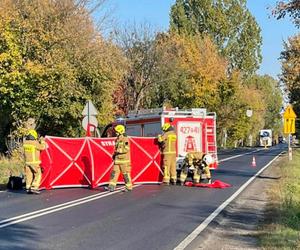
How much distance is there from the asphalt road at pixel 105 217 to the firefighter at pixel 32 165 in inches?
14.6

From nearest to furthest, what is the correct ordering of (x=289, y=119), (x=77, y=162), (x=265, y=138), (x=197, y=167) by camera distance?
(x=77, y=162)
(x=197, y=167)
(x=289, y=119)
(x=265, y=138)

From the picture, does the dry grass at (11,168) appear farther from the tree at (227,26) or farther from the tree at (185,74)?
the tree at (227,26)

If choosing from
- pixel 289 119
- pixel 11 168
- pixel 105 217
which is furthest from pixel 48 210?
pixel 289 119

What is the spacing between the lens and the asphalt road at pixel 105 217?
873 cm

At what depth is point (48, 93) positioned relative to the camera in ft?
93.6

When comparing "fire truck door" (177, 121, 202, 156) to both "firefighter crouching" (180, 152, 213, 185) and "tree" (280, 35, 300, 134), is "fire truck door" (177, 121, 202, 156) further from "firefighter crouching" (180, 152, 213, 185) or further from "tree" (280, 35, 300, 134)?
"tree" (280, 35, 300, 134)

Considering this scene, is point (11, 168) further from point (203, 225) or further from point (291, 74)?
point (291, 74)

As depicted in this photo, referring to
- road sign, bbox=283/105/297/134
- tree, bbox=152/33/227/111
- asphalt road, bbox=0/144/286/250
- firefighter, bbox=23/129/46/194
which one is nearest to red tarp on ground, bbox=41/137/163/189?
asphalt road, bbox=0/144/286/250

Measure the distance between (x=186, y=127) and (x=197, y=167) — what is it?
2619 mm

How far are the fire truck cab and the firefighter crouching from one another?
1.26m

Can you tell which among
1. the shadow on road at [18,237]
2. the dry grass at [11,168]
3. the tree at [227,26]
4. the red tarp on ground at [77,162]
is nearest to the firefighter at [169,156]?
the red tarp on ground at [77,162]

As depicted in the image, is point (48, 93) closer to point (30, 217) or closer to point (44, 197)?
point (44, 197)

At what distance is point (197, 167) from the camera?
59.8ft

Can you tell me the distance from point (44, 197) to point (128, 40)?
3838 centimetres
